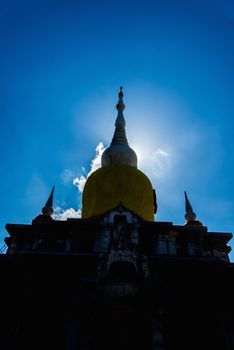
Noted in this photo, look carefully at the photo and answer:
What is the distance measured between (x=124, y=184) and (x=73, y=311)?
28.4 feet

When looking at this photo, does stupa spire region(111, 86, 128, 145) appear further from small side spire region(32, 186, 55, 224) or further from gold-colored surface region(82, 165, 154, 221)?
small side spire region(32, 186, 55, 224)

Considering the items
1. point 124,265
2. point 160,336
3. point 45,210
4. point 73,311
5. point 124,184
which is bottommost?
point 160,336

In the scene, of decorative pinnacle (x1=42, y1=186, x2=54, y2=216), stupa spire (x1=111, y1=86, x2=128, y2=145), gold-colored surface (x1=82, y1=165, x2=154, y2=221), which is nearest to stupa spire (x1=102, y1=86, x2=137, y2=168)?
stupa spire (x1=111, y1=86, x2=128, y2=145)

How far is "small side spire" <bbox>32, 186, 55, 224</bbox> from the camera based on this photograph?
18.3m

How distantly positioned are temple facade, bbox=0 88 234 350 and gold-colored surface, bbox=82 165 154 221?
163 cm

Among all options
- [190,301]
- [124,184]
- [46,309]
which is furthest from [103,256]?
[124,184]

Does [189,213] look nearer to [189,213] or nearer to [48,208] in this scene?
[189,213]

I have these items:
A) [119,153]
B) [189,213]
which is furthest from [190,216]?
[119,153]

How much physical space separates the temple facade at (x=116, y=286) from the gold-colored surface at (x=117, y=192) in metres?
1.63

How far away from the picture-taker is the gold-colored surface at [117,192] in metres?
19.5

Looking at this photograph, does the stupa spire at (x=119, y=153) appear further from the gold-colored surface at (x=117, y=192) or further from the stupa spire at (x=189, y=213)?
the stupa spire at (x=189, y=213)

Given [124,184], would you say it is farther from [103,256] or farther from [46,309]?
[46,309]

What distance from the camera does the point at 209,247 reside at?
17.6m

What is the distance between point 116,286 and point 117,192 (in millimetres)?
6857
